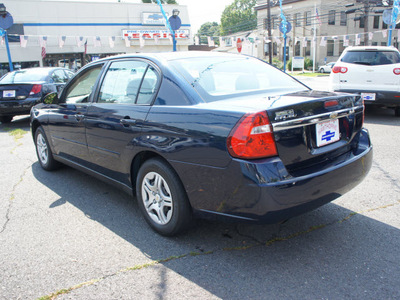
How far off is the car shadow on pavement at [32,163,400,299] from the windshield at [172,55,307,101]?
1.22 meters

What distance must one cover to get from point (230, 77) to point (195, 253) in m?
1.63

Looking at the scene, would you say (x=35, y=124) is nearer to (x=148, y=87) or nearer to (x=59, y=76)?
(x=148, y=87)

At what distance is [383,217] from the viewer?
3.30 meters

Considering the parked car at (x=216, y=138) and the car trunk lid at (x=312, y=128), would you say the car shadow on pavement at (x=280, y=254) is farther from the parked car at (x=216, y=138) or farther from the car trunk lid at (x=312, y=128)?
the car trunk lid at (x=312, y=128)

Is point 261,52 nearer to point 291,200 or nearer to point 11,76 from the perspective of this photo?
point 11,76

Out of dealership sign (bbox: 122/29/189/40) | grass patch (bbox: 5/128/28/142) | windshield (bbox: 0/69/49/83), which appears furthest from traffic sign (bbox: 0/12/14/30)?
dealership sign (bbox: 122/29/189/40)

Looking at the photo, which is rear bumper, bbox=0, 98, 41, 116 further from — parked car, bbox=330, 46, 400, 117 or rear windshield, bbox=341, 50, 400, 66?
rear windshield, bbox=341, 50, 400, 66

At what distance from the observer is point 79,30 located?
29.2m

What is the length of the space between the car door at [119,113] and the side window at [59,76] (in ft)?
21.8

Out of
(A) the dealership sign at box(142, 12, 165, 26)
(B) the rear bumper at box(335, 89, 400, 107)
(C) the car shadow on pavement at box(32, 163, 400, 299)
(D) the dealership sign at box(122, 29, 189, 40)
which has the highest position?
(A) the dealership sign at box(142, 12, 165, 26)

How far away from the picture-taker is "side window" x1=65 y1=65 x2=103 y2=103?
4012mm

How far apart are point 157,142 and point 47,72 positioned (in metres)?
7.95

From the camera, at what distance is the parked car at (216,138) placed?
240cm

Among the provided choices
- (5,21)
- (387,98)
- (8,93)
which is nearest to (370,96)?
(387,98)
